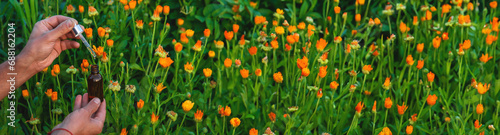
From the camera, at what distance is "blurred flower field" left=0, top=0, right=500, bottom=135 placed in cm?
210

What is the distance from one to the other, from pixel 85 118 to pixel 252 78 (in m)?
0.89

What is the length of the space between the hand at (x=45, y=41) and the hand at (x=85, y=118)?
204 mm

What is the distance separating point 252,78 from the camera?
231cm

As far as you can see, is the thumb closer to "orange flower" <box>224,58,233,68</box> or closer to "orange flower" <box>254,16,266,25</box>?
"orange flower" <box>224,58,233,68</box>

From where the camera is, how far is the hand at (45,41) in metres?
1.67

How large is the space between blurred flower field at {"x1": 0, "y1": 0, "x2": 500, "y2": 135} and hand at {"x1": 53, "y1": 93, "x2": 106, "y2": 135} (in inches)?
9.9

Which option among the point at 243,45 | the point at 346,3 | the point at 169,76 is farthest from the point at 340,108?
the point at 346,3

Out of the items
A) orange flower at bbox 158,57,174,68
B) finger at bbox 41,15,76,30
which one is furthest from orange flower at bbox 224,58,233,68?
finger at bbox 41,15,76,30

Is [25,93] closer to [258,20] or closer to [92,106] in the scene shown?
[92,106]

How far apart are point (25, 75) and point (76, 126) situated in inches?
15.5

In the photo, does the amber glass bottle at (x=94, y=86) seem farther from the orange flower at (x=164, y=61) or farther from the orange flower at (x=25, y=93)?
the orange flower at (x=25, y=93)

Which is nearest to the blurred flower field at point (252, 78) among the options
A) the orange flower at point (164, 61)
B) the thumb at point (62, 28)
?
the orange flower at point (164, 61)

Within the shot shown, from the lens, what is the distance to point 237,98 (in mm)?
2219

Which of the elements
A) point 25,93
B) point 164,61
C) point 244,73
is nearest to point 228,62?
point 244,73
